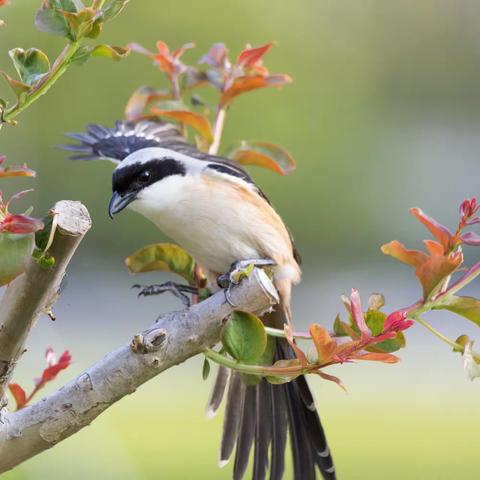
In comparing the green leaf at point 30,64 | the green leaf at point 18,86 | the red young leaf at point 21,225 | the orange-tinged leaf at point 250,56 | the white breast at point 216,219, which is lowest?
the white breast at point 216,219

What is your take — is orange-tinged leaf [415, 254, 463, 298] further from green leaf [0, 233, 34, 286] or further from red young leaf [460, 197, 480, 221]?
green leaf [0, 233, 34, 286]

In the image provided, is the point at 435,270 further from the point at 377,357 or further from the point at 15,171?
the point at 15,171

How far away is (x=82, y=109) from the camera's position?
5.81 m

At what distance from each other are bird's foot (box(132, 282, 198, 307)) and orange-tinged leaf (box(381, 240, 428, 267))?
40cm

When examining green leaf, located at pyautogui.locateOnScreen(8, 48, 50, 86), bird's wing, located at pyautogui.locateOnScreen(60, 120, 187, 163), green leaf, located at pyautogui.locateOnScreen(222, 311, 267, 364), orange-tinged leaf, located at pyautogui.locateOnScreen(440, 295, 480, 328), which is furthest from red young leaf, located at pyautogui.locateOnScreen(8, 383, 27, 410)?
bird's wing, located at pyautogui.locateOnScreen(60, 120, 187, 163)

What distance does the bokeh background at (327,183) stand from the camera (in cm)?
397

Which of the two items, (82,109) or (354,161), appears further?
(354,161)

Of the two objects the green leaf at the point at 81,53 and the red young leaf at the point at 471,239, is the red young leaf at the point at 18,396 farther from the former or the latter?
the red young leaf at the point at 471,239

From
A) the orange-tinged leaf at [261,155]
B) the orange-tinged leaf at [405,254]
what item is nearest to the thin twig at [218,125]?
the orange-tinged leaf at [261,155]

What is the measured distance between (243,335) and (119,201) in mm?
650

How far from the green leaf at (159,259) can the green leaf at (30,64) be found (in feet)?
1.36

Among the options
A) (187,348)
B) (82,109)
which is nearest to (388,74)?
(82,109)

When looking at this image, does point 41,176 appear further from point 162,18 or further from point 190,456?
point 190,456

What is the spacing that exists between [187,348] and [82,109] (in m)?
5.00
